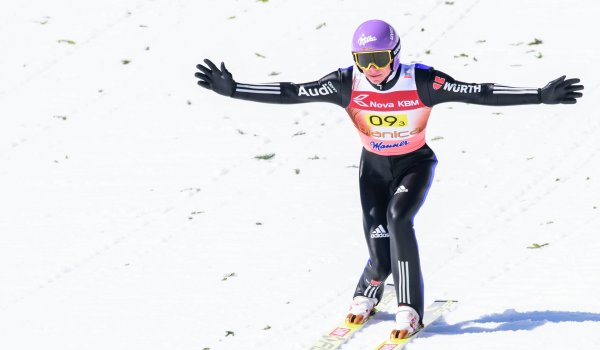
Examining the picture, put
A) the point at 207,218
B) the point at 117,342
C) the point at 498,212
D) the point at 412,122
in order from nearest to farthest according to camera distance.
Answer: the point at 412,122, the point at 117,342, the point at 498,212, the point at 207,218

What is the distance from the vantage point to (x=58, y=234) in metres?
11.3

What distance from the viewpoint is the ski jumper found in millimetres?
7875

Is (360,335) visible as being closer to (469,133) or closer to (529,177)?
(529,177)

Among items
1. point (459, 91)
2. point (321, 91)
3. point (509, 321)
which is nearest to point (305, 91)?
point (321, 91)

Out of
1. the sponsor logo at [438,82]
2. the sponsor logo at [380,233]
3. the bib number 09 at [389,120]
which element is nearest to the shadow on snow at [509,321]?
the sponsor logo at [380,233]

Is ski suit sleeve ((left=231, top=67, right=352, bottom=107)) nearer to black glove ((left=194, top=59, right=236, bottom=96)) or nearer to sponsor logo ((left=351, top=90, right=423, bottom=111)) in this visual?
black glove ((left=194, top=59, right=236, bottom=96))

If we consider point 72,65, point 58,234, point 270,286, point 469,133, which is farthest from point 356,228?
point 72,65

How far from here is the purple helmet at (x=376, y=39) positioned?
776 centimetres

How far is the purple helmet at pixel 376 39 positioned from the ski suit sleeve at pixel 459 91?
0.83 feet

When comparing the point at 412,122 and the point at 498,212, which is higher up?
the point at 412,122

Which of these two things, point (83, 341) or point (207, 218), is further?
point (207, 218)

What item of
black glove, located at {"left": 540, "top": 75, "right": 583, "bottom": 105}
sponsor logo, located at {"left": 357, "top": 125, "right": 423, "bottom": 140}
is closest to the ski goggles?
sponsor logo, located at {"left": 357, "top": 125, "right": 423, "bottom": 140}

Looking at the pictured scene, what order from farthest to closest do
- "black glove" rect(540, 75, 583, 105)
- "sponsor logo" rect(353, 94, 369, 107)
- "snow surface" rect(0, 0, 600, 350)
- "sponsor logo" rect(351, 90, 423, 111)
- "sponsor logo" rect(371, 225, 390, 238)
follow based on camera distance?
"snow surface" rect(0, 0, 600, 350)
"sponsor logo" rect(371, 225, 390, 238)
"sponsor logo" rect(353, 94, 369, 107)
"sponsor logo" rect(351, 90, 423, 111)
"black glove" rect(540, 75, 583, 105)

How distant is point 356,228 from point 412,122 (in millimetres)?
2551
